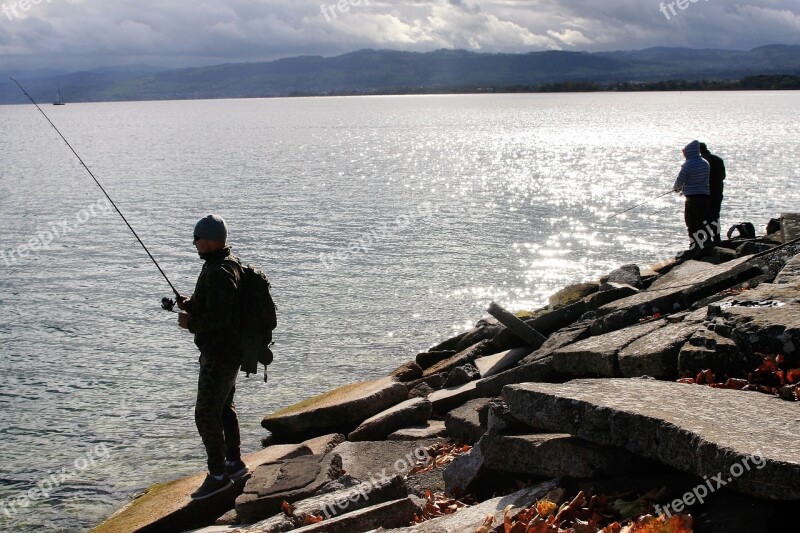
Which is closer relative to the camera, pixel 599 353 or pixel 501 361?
pixel 599 353

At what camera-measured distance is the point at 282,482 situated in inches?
345

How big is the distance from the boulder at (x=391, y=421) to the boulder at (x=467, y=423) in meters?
0.86

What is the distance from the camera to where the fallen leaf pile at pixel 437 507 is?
288 inches

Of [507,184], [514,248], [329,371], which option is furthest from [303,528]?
[507,184]

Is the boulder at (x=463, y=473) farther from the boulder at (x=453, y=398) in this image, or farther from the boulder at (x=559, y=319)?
the boulder at (x=559, y=319)

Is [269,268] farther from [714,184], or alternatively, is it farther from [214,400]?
[214,400]

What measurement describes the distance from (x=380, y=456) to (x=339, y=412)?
222 centimetres

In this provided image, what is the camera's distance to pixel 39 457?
44.8 ft

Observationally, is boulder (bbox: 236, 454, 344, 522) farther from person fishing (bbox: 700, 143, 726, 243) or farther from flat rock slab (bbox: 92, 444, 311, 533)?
person fishing (bbox: 700, 143, 726, 243)

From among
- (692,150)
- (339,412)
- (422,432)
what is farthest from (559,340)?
(692,150)

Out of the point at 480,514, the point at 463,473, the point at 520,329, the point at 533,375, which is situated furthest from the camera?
the point at 520,329

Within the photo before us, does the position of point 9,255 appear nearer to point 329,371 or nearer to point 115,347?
point 115,347

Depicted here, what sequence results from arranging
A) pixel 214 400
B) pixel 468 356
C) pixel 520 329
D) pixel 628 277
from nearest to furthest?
pixel 214 400 < pixel 520 329 < pixel 468 356 < pixel 628 277

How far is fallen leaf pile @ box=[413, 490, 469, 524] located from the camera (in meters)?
7.32
